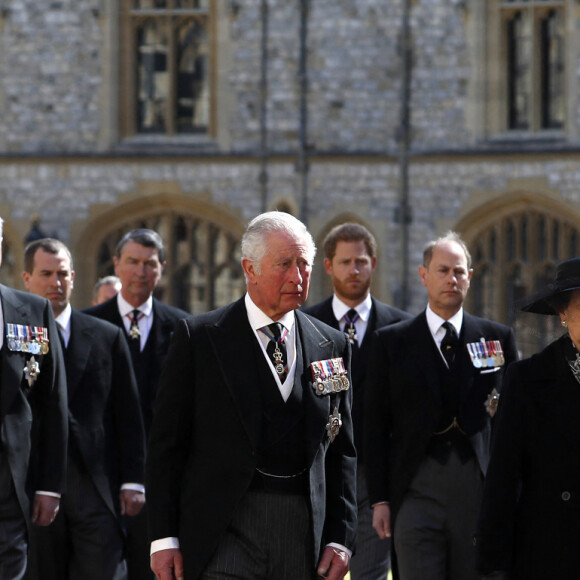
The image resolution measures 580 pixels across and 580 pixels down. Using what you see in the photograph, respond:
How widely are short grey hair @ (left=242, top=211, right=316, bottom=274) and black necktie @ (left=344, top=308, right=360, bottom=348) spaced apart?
264 centimetres

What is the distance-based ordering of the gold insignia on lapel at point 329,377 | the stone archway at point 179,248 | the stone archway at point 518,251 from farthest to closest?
the stone archway at point 179,248 → the stone archway at point 518,251 → the gold insignia on lapel at point 329,377

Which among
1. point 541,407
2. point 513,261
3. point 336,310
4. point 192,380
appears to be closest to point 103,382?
point 336,310

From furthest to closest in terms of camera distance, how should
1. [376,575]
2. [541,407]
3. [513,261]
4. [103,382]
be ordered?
[513,261] < [376,575] < [103,382] < [541,407]

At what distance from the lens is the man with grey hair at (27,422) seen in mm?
4898

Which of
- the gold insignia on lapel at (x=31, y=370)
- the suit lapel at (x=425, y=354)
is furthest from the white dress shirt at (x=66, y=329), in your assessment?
the suit lapel at (x=425, y=354)

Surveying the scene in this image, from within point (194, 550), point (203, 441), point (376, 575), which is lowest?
point (376, 575)

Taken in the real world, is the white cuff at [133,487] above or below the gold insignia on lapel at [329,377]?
below

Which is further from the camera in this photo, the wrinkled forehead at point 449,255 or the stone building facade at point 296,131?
the stone building facade at point 296,131

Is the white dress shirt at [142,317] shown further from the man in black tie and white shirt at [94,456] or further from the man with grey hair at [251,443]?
the man with grey hair at [251,443]

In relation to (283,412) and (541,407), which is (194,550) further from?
(541,407)

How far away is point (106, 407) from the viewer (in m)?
5.96

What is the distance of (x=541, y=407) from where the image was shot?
14.2 ft

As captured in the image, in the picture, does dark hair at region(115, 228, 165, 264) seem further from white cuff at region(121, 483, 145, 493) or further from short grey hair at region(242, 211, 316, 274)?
short grey hair at region(242, 211, 316, 274)

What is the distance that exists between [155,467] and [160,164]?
1423cm
